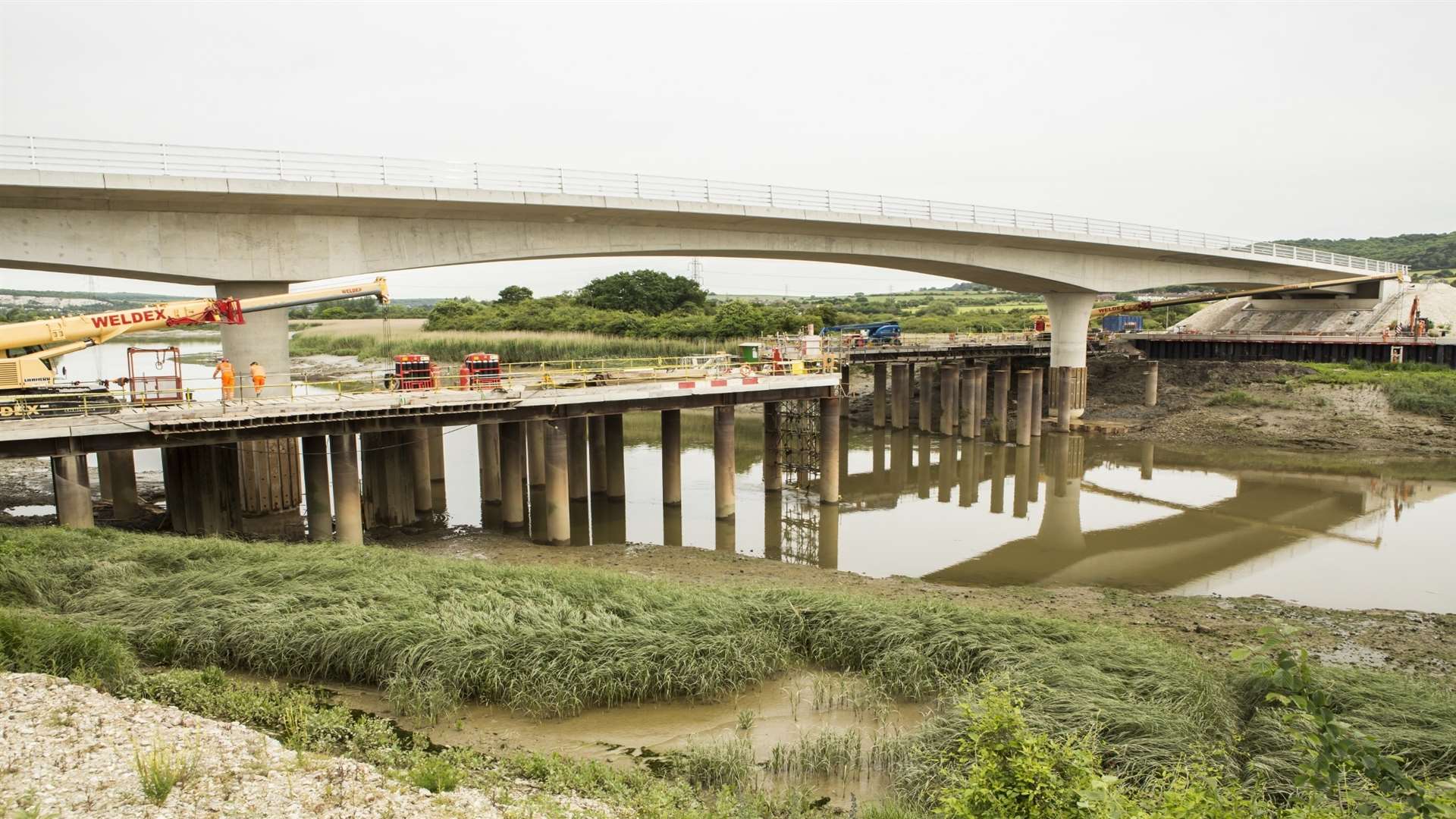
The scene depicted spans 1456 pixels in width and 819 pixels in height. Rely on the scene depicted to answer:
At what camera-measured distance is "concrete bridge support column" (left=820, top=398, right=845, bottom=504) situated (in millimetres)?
26062

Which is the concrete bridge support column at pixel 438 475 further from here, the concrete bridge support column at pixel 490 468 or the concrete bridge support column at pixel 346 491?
the concrete bridge support column at pixel 346 491

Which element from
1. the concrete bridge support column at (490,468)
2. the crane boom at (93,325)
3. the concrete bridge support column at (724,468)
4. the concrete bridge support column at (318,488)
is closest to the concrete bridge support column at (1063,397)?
the concrete bridge support column at (724,468)

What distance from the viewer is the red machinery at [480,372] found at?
2183 centimetres

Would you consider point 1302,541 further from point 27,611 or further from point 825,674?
point 27,611

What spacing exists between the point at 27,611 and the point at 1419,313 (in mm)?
62525

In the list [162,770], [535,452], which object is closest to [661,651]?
[162,770]

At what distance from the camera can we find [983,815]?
7332mm

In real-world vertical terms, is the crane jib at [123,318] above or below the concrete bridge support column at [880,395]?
above

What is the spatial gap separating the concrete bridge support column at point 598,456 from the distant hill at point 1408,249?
109376 millimetres

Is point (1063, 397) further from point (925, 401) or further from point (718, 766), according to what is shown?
point (718, 766)

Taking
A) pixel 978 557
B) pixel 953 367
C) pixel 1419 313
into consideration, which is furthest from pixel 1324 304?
pixel 978 557

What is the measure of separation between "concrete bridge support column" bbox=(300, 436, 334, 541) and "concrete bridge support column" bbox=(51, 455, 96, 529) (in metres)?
3.99

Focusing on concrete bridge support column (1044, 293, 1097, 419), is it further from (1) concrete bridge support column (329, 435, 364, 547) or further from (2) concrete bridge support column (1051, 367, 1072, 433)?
(1) concrete bridge support column (329, 435, 364, 547)

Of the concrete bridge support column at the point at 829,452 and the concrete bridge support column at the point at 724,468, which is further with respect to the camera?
the concrete bridge support column at the point at 829,452
